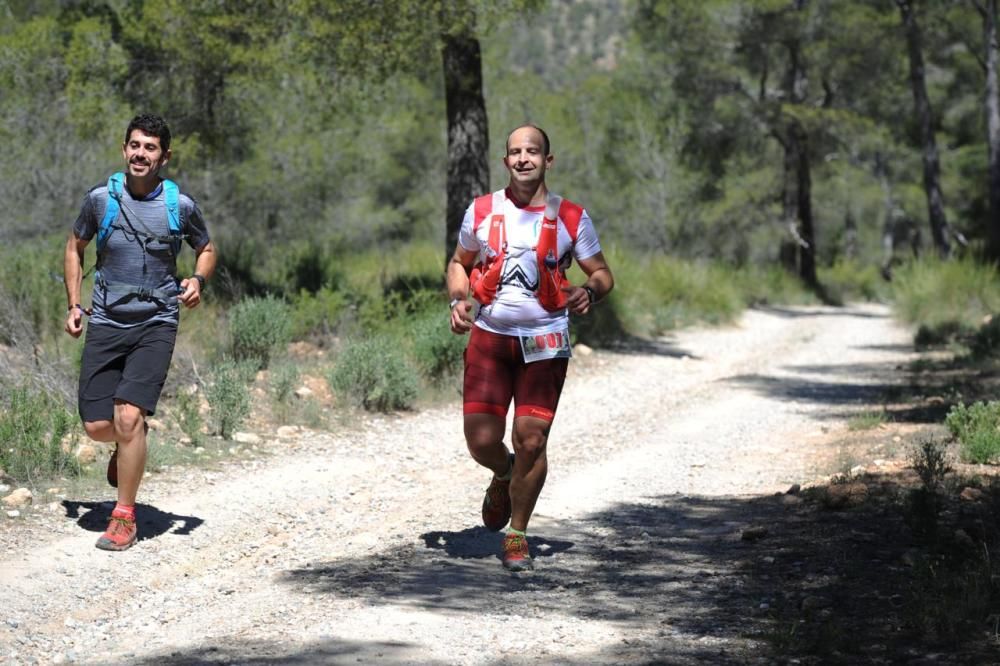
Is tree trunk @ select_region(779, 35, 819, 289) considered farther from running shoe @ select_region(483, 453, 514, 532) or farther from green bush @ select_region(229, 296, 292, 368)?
running shoe @ select_region(483, 453, 514, 532)

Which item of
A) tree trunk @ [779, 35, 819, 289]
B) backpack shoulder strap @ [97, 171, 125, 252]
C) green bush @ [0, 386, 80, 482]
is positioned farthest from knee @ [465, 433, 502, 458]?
tree trunk @ [779, 35, 819, 289]

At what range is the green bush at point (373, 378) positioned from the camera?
35.9 feet

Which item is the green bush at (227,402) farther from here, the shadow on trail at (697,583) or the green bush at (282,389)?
the shadow on trail at (697,583)

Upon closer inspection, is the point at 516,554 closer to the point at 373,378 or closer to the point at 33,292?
the point at 373,378

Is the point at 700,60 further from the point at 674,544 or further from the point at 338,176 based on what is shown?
the point at 674,544

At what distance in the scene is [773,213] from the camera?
129 feet

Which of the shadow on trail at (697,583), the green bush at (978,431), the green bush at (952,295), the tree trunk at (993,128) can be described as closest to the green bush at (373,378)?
the shadow on trail at (697,583)

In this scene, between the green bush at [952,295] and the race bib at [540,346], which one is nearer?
the race bib at [540,346]

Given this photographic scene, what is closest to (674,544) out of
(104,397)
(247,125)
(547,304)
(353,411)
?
(547,304)

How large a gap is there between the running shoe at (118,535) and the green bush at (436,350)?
6463 millimetres

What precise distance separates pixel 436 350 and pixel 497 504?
6.49 meters

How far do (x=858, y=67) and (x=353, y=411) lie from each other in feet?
86.4

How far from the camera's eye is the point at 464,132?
15500mm

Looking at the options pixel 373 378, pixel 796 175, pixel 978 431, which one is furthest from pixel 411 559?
pixel 796 175
